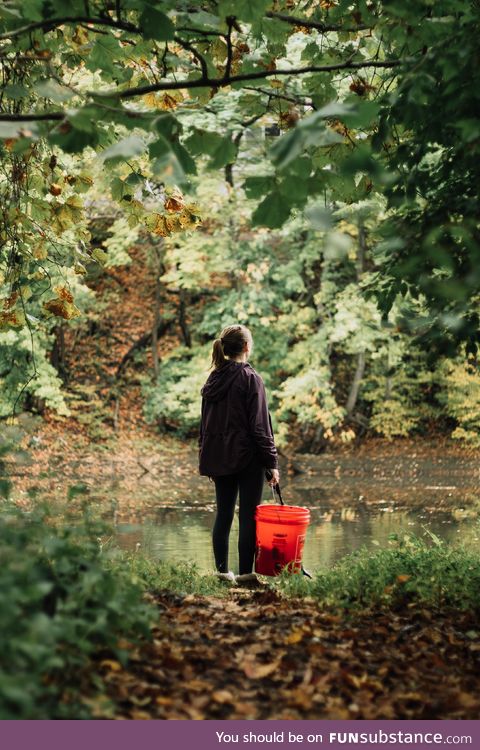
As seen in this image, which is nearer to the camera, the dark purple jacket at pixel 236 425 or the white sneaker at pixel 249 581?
the dark purple jacket at pixel 236 425

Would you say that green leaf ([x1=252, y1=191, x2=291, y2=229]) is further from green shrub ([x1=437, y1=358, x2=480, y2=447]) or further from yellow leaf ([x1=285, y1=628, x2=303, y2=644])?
green shrub ([x1=437, y1=358, x2=480, y2=447])

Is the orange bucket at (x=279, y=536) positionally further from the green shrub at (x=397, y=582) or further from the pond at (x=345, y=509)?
the pond at (x=345, y=509)

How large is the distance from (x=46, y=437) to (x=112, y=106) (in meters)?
14.0

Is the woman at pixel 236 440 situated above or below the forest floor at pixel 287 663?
above

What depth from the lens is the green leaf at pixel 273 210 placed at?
321cm

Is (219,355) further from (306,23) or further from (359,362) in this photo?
(359,362)

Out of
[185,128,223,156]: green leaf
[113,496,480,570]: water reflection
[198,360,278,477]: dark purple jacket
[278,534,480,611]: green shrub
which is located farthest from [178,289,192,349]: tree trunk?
[185,128,223,156]: green leaf

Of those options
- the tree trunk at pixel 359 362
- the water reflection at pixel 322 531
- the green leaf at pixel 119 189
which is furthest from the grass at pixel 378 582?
the tree trunk at pixel 359 362

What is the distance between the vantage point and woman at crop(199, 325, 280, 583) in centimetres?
584

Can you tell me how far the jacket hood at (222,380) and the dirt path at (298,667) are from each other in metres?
1.69

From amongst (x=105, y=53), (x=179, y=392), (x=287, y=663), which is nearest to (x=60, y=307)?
(x=105, y=53)

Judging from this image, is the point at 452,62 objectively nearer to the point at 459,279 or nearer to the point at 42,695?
the point at 459,279

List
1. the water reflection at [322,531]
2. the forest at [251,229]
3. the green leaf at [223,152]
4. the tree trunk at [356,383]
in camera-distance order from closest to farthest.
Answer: the forest at [251,229] → the green leaf at [223,152] → the water reflection at [322,531] → the tree trunk at [356,383]

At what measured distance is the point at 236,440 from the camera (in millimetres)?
5836
